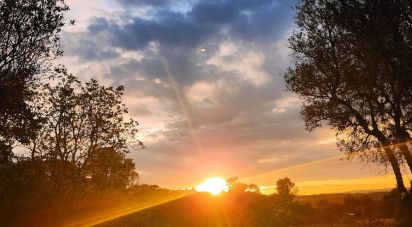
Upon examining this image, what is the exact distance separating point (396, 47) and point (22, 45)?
57.6ft

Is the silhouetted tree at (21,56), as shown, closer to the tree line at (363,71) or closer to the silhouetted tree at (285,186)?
the tree line at (363,71)

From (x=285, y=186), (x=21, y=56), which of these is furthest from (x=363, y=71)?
(x=285, y=186)

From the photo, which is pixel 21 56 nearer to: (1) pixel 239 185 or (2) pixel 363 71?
(2) pixel 363 71

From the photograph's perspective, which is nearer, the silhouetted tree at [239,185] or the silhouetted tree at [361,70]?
the silhouetted tree at [361,70]

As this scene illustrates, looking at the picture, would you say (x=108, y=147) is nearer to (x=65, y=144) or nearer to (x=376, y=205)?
(x=65, y=144)

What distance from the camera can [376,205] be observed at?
58.0m

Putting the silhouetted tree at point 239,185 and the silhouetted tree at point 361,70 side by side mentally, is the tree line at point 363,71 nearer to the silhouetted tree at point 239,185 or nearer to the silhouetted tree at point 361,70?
the silhouetted tree at point 361,70

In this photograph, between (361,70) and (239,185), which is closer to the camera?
(361,70)

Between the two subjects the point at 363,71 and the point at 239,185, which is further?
the point at 239,185

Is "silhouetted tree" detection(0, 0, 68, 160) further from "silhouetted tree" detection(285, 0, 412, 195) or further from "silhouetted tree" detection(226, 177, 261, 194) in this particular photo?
"silhouetted tree" detection(226, 177, 261, 194)

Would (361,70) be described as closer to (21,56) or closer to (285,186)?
(21,56)

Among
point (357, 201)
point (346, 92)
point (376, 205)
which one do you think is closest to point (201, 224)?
point (346, 92)

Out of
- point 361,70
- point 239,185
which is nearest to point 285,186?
point 239,185

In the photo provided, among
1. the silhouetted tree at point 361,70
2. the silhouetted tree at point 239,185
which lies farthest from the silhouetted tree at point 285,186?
the silhouetted tree at point 361,70
